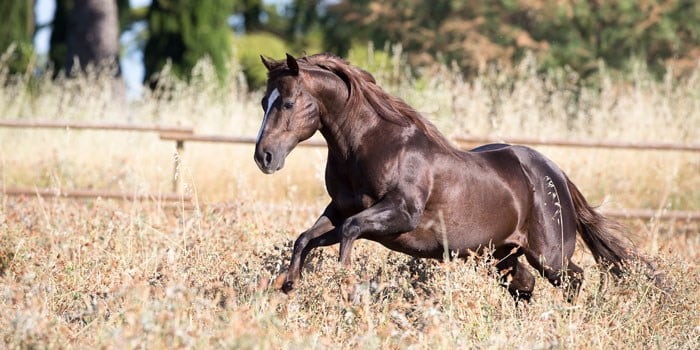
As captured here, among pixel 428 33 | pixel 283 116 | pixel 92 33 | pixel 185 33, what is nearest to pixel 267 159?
pixel 283 116

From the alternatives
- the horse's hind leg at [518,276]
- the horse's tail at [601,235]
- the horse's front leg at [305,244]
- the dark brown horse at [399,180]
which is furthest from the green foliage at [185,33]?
the horse's front leg at [305,244]

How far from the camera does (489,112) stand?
991 cm

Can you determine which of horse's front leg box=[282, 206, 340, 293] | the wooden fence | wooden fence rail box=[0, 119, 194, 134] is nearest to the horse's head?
horse's front leg box=[282, 206, 340, 293]

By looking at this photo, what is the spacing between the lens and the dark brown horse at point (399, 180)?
4395 mm

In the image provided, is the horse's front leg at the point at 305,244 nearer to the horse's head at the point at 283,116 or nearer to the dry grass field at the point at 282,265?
the dry grass field at the point at 282,265

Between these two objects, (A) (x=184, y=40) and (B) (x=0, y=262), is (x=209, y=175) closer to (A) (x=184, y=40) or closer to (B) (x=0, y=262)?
(B) (x=0, y=262)

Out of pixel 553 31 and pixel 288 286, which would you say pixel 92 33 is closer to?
pixel 553 31

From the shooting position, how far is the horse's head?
4281mm

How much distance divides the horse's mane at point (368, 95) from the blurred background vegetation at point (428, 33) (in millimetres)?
10448

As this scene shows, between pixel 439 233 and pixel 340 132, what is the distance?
72 cm

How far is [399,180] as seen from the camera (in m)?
4.56

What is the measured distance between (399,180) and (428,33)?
663 inches

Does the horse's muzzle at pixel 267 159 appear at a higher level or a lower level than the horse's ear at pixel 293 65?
lower

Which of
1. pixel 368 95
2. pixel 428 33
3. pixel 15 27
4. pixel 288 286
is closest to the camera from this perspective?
pixel 288 286
